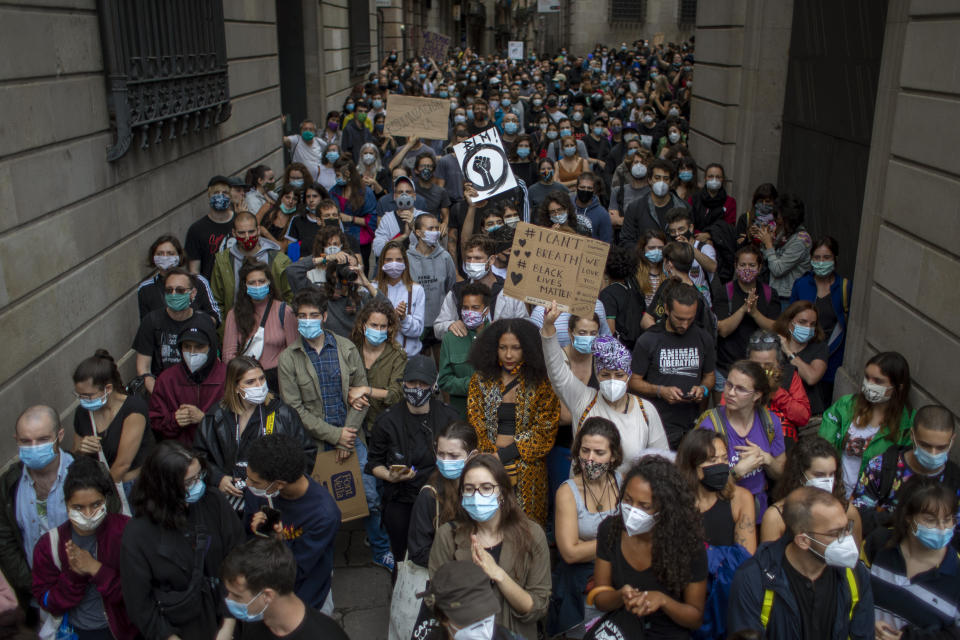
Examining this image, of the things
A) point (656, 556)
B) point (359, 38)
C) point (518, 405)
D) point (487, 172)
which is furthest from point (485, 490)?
point (359, 38)

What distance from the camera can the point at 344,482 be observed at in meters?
5.55

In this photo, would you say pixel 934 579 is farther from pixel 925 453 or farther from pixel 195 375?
pixel 195 375

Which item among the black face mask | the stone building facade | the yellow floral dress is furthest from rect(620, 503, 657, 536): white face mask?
the stone building facade

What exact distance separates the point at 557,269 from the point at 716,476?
1.88 m

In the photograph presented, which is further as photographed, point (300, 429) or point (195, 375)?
point (195, 375)

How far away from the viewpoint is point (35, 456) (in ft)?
14.4

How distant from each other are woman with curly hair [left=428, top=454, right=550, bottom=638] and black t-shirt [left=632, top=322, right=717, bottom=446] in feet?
6.47

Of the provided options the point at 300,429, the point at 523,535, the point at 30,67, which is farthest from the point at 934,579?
the point at 30,67

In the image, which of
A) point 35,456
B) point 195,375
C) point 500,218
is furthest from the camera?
point 500,218

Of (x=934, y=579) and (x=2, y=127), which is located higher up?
(x=2, y=127)

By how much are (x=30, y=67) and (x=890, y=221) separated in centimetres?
609

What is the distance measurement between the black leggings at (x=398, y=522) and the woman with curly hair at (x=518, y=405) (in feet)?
2.01

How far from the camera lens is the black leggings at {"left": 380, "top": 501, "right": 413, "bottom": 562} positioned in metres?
5.30

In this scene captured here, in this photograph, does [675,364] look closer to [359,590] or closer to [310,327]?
[310,327]
